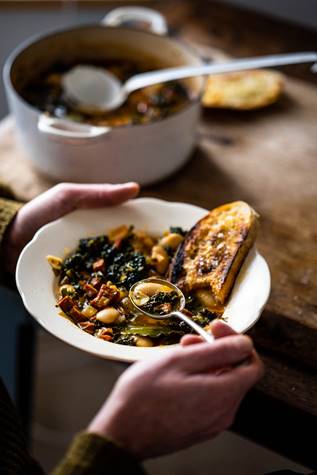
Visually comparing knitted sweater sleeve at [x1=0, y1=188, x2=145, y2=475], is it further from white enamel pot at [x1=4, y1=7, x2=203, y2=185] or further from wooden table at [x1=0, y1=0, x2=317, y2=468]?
white enamel pot at [x1=4, y1=7, x2=203, y2=185]

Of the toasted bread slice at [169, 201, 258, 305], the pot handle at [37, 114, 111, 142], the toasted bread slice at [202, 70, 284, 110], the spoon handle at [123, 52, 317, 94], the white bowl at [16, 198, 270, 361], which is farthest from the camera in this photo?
the toasted bread slice at [202, 70, 284, 110]

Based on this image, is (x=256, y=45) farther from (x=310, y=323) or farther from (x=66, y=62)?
(x=310, y=323)

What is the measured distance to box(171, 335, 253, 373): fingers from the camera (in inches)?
31.1

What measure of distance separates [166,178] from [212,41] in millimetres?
651

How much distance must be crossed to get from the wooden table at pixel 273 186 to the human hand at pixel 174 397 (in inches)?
10.0

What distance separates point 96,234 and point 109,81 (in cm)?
56

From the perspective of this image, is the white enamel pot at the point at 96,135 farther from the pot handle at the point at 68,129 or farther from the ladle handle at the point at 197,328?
the ladle handle at the point at 197,328

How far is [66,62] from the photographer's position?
1597mm

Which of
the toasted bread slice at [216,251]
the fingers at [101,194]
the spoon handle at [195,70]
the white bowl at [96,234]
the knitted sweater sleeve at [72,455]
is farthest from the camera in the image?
the spoon handle at [195,70]

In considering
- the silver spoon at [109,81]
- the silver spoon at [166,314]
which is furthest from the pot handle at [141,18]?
the silver spoon at [166,314]

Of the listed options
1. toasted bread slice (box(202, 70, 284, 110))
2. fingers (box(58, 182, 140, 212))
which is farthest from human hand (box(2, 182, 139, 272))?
toasted bread slice (box(202, 70, 284, 110))

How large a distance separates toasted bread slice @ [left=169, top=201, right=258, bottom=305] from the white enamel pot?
291 mm

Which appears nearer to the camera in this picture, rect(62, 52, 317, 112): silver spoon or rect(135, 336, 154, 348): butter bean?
rect(135, 336, 154, 348): butter bean

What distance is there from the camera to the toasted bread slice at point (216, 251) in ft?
3.22
